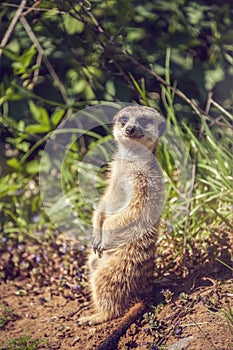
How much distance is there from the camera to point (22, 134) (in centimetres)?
522

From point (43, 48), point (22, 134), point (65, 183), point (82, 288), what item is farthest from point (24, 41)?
point (82, 288)

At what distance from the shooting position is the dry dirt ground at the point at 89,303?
332cm

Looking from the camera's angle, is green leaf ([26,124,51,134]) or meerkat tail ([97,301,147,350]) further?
green leaf ([26,124,51,134])

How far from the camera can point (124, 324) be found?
3.52 meters

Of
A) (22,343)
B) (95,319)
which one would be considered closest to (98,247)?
(95,319)

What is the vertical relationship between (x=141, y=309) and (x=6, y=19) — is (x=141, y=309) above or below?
below

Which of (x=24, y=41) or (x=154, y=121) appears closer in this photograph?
(x=154, y=121)

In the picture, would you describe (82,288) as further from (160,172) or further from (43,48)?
(43,48)

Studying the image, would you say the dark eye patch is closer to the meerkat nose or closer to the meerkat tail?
the meerkat nose

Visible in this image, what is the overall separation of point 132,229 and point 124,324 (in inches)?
18.5

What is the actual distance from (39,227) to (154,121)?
1469mm

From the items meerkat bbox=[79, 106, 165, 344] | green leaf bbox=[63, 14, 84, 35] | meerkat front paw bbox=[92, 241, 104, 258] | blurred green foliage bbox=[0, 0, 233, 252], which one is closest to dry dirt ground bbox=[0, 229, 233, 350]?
meerkat bbox=[79, 106, 165, 344]

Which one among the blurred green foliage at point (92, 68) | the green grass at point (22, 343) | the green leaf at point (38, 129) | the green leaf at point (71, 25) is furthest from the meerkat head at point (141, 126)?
the green leaf at point (71, 25)

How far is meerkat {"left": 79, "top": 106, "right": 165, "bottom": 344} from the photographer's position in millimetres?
3656
